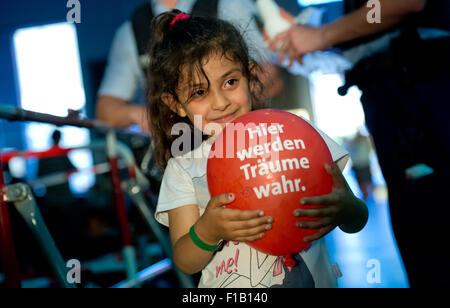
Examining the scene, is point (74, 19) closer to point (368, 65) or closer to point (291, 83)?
point (368, 65)

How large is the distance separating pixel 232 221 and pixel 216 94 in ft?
1.17

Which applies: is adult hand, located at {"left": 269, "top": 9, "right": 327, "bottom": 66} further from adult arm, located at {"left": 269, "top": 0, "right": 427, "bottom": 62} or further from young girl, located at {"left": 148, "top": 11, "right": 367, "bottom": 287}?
young girl, located at {"left": 148, "top": 11, "right": 367, "bottom": 287}

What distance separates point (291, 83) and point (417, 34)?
5083 mm

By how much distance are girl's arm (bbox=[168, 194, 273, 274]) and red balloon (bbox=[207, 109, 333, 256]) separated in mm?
26

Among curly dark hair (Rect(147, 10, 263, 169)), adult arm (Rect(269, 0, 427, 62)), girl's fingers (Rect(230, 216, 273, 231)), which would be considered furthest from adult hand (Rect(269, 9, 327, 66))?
girl's fingers (Rect(230, 216, 273, 231))

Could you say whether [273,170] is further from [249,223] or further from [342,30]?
[342,30]

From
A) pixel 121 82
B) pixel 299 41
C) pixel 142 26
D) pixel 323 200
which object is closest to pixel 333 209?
pixel 323 200

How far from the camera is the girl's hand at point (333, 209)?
0.85m

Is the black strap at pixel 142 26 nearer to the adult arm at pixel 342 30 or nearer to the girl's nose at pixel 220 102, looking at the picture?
the adult arm at pixel 342 30

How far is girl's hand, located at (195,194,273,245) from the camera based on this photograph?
0.86 meters

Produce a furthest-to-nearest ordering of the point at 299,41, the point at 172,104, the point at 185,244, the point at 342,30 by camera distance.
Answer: the point at 299,41, the point at 342,30, the point at 172,104, the point at 185,244

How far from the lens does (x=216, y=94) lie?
1.06m

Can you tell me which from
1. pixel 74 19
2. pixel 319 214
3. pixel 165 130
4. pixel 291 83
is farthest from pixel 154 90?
pixel 291 83

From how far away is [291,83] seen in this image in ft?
20.6
